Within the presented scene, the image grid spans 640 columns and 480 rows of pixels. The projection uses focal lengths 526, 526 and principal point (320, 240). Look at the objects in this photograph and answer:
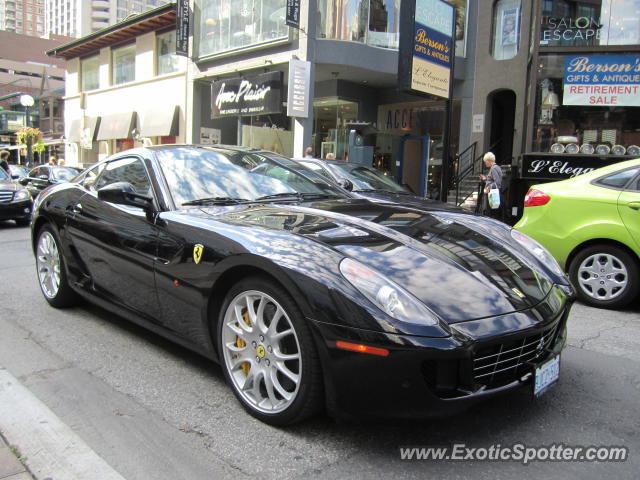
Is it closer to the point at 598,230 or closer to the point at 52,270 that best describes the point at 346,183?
the point at 598,230

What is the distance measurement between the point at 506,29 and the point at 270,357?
51.7ft

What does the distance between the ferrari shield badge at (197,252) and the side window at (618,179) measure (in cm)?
433

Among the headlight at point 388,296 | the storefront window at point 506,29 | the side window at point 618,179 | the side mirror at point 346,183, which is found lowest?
the headlight at point 388,296

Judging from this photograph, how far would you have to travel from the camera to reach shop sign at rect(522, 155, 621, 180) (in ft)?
32.0

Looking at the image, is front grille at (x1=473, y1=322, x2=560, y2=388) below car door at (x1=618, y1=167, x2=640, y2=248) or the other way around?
below

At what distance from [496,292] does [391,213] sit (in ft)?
3.43

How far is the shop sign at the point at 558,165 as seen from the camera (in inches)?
384

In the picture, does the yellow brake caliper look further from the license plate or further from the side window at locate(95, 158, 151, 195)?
the license plate

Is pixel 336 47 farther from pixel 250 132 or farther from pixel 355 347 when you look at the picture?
pixel 355 347

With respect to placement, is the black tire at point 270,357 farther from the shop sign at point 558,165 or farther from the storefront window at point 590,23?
the storefront window at point 590,23

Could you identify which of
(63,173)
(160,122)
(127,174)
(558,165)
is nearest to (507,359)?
(127,174)

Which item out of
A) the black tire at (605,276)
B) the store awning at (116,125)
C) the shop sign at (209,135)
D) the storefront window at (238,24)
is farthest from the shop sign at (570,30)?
the store awning at (116,125)

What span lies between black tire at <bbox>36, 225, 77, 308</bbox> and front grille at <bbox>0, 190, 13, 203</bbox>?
746 cm

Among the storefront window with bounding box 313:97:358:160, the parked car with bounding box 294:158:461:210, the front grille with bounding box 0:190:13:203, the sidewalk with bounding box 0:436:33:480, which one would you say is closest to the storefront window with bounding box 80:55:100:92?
the storefront window with bounding box 313:97:358:160
